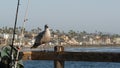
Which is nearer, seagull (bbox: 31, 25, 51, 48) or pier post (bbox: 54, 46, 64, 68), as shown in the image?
pier post (bbox: 54, 46, 64, 68)

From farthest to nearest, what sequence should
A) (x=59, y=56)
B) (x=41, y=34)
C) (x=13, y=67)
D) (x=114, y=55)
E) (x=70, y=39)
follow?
(x=70, y=39) < (x=41, y=34) < (x=59, y=56) < (x=114, y=55) < (x=13, y=67)

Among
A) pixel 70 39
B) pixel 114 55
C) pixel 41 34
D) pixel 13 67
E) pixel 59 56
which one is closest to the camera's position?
pixel 13 67

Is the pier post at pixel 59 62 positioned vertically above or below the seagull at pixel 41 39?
below

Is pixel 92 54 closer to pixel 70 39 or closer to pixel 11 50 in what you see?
pixel 11 50

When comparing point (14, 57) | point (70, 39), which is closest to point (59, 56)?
point (14, 57)

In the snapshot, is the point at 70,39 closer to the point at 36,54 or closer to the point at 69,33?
the point at 69,33

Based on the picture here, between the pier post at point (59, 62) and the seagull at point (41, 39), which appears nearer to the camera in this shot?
the pier post at point (59, 62)

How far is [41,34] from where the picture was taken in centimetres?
1132

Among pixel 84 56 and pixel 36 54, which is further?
pixel 36 54

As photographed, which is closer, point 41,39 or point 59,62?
point 59,62

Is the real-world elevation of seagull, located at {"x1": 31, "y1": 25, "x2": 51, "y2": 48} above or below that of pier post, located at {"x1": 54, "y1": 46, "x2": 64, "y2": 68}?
above

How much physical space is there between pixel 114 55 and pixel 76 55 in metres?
0.89

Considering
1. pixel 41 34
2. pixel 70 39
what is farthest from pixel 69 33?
pixel 41 34

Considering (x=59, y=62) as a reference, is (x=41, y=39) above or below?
above
